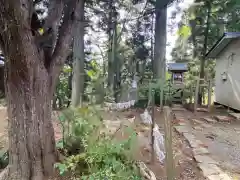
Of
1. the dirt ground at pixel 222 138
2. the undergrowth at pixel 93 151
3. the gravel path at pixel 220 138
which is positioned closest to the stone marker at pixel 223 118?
the dirt ground at pixel 222 138

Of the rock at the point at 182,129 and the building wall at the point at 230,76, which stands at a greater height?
the building wall at the point at 230,76

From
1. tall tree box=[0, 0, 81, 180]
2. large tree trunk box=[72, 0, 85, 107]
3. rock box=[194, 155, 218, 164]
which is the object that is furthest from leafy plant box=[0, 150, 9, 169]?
large tree trunk box=[72, 0, 85, 107]

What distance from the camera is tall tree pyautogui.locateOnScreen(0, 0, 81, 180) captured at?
221 cm

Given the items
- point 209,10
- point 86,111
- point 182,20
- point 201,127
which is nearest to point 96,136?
point 86,111

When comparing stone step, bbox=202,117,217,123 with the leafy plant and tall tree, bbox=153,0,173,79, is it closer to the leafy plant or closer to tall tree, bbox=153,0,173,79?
tall tree, bbox=153,0,173,79

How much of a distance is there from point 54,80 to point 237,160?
3176mm

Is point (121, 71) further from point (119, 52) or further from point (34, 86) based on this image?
point (34, 86)

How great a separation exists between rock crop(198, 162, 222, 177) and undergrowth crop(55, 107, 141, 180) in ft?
3.62

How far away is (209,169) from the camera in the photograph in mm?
3197

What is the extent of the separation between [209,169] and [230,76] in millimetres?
6551

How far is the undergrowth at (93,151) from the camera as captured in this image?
2510 mm

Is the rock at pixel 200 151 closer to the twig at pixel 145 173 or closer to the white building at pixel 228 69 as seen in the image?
the twig at pixel 145 173

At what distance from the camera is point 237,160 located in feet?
12.0

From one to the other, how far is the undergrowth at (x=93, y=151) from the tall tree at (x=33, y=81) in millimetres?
324
